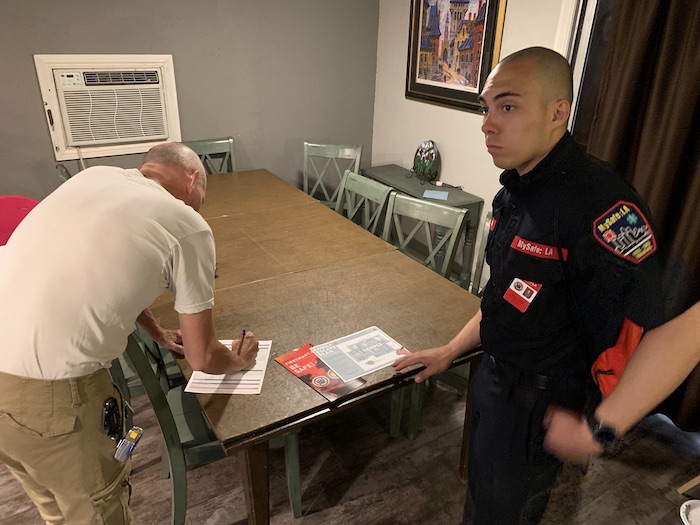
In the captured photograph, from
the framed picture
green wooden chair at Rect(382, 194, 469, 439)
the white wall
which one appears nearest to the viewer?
green wooden chair at Rect(382, 194, 469, 439)

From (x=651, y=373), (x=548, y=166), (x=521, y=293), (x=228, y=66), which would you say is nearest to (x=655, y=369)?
(x=651, y=373)

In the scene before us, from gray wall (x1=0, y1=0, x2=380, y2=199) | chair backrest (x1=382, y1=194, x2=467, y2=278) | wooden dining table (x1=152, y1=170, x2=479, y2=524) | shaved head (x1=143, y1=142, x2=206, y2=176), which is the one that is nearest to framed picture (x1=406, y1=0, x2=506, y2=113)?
gray wall (x1=0, y1=0, x2=380, y2=199)

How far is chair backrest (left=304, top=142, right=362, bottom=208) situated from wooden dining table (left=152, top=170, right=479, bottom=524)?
0.87 m

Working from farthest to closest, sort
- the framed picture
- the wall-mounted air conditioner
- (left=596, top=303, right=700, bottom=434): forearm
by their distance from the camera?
the wall-mounted air conditioner < the framed picture < (left=596, top=303, right=700, bottom=434): forearm

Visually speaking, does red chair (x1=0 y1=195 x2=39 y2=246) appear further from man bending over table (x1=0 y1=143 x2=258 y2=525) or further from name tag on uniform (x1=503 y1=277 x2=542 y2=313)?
name tag on uniform (x1=503 y1=277 x2=542 y2=313)

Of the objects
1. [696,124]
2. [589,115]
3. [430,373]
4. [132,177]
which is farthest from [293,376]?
[589,115]

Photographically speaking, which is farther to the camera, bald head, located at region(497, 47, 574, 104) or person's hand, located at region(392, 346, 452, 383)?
person's hand, located at region(392, 346, 452, 383)

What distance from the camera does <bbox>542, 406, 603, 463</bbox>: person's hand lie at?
885 millimetres

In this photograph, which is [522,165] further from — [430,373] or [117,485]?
[117,485]

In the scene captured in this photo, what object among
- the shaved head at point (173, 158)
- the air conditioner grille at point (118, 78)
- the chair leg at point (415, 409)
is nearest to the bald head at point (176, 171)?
the shaved head at point (173, 158)

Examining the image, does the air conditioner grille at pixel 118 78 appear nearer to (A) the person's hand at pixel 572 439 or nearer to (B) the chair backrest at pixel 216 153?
(B) the chair backrest at pixel 216 153

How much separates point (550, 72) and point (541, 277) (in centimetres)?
46

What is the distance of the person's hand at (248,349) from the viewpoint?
139cm

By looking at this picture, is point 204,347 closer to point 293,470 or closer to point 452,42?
point 293,470
